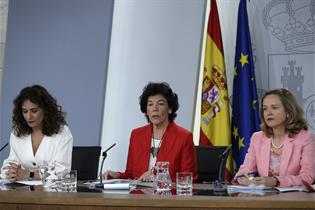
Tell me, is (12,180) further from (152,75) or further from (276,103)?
(152,75)

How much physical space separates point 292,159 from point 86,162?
4.65ft

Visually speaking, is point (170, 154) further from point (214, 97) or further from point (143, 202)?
point (143, 202)

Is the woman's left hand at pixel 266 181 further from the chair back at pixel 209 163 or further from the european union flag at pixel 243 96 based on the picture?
the european union flag at pixel 243 96

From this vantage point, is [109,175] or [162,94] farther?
[162,94]

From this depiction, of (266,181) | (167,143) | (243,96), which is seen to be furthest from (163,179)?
(243,96)

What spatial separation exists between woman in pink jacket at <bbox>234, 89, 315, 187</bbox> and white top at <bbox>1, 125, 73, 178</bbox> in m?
1.15

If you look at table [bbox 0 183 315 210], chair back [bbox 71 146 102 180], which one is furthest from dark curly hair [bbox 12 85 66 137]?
table [bbox 0 183 315 210]

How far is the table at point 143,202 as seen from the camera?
1978 mm

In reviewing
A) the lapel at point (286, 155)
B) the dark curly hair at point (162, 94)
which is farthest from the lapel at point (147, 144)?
the lapel at point (286, 155)

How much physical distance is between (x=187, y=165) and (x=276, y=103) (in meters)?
0.73

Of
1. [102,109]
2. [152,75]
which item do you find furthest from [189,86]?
[102,109]

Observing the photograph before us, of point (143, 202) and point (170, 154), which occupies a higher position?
point (170, 154)

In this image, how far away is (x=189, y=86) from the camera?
15.2 ft

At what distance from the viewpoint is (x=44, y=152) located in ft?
10.9
